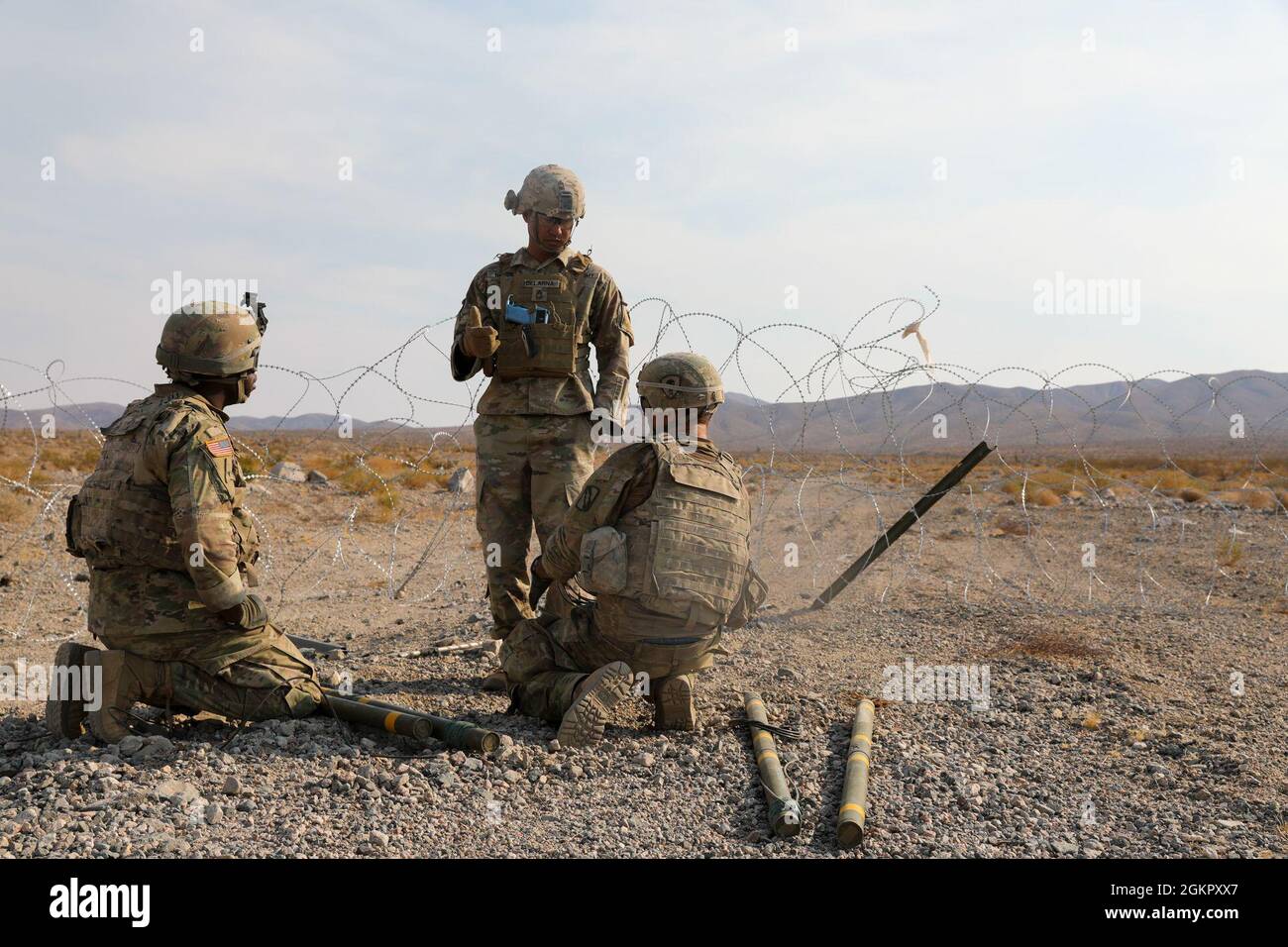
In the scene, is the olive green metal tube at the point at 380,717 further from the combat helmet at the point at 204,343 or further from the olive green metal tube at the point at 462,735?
the combat helmet at the point at 204,343

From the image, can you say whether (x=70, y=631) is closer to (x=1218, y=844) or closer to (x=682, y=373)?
(x=682, y=373)

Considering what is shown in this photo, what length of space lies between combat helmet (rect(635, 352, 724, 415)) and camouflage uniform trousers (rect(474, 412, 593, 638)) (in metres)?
1.05

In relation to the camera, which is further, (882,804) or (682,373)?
(682,373)

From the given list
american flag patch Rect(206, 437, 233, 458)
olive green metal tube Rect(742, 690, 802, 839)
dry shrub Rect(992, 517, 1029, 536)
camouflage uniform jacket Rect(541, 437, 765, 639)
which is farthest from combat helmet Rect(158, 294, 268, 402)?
dry shrub Rect(992, 517, 1029, 536)

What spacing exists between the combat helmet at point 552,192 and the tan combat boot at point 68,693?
2912 mm

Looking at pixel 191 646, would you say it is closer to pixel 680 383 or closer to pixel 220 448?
pixel 220 448

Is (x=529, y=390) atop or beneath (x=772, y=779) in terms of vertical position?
atop

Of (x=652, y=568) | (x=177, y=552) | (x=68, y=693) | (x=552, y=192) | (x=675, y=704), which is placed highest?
(x=552, y=192)

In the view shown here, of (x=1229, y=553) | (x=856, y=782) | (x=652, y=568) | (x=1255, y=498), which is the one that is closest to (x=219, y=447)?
(x=652, y=568)

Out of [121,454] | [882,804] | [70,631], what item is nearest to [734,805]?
[882,804]

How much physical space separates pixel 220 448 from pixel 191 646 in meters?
0.84

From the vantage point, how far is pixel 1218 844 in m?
3.62

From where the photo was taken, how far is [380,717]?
4.30 meters
